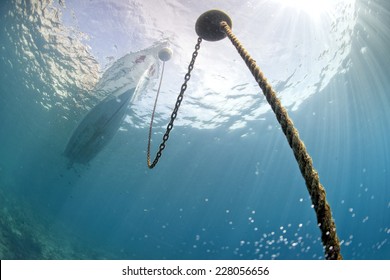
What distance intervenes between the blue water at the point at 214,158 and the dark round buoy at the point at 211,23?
11.6 m

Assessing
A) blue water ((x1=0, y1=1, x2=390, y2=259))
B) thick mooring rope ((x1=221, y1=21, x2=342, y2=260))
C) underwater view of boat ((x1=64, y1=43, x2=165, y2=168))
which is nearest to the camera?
thick mooring rope ((x1=221, y1=21, x2=342, y2=260))

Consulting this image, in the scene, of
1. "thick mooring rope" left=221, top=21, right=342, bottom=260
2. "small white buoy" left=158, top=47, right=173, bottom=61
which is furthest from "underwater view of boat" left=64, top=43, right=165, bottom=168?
"thick mooring rope" left=221, top=21, right=342, bottom=260

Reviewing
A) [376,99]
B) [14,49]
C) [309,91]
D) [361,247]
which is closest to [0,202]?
[14,49]

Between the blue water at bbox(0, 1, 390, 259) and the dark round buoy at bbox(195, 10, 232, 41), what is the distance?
1163 cm

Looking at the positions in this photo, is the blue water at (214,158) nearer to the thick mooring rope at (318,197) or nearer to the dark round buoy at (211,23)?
the dark round buoy at (211,23)

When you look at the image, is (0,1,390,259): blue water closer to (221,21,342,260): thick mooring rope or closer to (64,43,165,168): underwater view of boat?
(64,43,165,168): underwater view of boat

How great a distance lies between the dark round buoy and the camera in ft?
9.58

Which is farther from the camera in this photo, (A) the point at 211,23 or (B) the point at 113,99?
(B) the point at 113,99

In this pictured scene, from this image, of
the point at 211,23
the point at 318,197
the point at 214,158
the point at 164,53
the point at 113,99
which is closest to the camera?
the point at 318,197

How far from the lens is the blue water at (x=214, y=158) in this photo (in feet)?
60.1

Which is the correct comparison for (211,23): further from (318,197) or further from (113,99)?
(113,99)

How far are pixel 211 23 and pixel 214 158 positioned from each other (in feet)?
100

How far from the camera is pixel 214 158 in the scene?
33125mm

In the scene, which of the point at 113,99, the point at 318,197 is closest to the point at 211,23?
the point at 318,197
